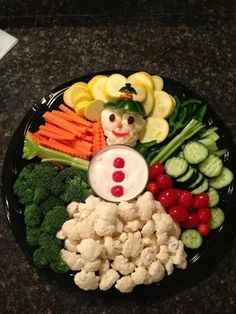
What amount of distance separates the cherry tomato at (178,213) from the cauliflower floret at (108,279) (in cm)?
27

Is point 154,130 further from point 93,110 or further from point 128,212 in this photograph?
point 128,212

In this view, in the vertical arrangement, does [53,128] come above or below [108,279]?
above

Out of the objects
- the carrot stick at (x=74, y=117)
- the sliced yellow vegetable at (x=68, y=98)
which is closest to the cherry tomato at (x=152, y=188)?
the carrot stick at (x=74, y=117)

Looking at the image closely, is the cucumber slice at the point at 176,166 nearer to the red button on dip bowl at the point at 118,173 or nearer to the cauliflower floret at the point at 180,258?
the red button on dip bowl at the point at 118,173

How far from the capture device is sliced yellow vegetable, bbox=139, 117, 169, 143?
1704mm

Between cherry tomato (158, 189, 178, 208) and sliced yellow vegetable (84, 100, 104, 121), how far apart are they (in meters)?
0.39

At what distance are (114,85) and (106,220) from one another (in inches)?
20.9

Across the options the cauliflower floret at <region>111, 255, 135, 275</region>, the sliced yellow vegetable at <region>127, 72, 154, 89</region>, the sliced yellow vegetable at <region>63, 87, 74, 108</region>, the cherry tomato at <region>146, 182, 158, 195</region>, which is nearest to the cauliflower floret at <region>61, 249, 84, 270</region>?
the cauliflower floret at <region>111, 255, 135, 275</region>

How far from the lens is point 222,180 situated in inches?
64.9

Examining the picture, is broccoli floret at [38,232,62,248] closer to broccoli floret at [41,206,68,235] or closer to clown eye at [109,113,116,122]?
broccoli floret at [41,206,68,235]

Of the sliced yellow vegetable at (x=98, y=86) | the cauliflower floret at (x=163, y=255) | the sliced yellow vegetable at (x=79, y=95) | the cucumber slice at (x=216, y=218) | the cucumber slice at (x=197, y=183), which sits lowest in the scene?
the cauliflower floret at (x=163, y=255)

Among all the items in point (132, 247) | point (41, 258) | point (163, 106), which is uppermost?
point (163, 106)

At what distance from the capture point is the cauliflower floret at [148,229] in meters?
1.51

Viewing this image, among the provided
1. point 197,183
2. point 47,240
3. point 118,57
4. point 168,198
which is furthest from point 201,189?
point 118,57
